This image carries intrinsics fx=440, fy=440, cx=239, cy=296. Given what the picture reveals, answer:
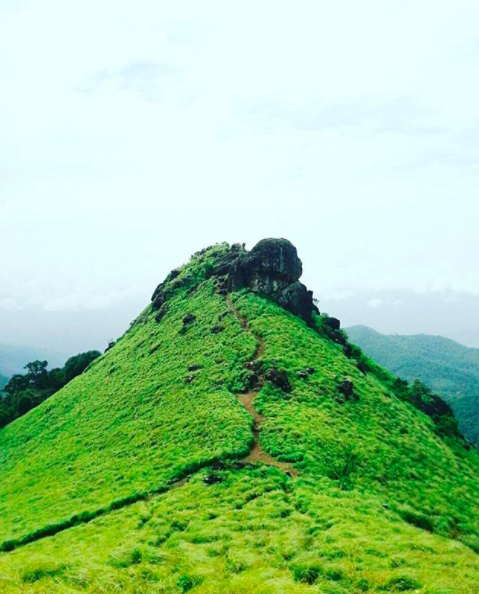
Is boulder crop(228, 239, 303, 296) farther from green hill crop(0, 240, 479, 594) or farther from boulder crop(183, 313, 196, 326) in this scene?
boulder crop(183, 313, 196, 326)

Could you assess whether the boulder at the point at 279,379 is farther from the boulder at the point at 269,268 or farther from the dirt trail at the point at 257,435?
the boulder at the point at 269,268

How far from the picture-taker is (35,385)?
115 metres

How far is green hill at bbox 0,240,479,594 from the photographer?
70.9 feet

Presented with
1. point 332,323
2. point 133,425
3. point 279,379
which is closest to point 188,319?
point 133,425

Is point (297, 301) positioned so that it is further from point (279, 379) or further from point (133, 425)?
point (133, 425)

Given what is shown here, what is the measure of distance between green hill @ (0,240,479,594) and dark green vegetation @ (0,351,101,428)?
1303cm

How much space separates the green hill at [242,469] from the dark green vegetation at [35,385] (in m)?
13.0

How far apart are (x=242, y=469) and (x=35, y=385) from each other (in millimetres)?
95673

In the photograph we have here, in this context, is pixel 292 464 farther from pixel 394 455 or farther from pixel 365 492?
pixel 394 455

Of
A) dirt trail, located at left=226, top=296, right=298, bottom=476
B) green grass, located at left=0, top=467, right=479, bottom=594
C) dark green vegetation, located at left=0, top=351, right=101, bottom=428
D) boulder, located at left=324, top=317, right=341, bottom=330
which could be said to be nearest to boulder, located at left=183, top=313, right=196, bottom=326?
dirt trail, located at left=226, top=296, right=298, bottom=476

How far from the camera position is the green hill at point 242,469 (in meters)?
21.6

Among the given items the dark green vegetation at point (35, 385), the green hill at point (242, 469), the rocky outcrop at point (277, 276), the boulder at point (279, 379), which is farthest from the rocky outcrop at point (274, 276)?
the dark green vegetation at point (35, 385)

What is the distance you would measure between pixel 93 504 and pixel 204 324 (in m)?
37.9

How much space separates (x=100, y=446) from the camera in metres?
50.4
